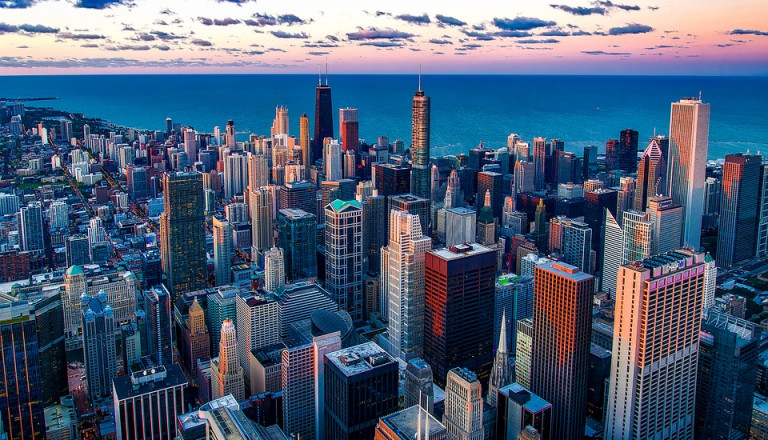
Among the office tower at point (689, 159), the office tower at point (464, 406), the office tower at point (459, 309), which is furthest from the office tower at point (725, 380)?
the office tower at point (689, 159)

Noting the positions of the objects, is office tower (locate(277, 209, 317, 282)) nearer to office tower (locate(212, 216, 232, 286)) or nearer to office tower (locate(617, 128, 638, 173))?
office tower (locate(212, 216, 232, 286))

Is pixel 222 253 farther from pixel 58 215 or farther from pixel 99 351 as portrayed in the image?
pixel 58 215

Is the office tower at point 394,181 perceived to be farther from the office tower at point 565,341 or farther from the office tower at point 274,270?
the office tower at point 565,341

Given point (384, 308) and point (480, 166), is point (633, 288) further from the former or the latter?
point (480, 166)

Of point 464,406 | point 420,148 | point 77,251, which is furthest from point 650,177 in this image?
point 77,251

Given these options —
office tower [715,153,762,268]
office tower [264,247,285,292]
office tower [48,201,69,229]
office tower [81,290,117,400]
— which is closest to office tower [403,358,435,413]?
office tower [264,247,285,292]
